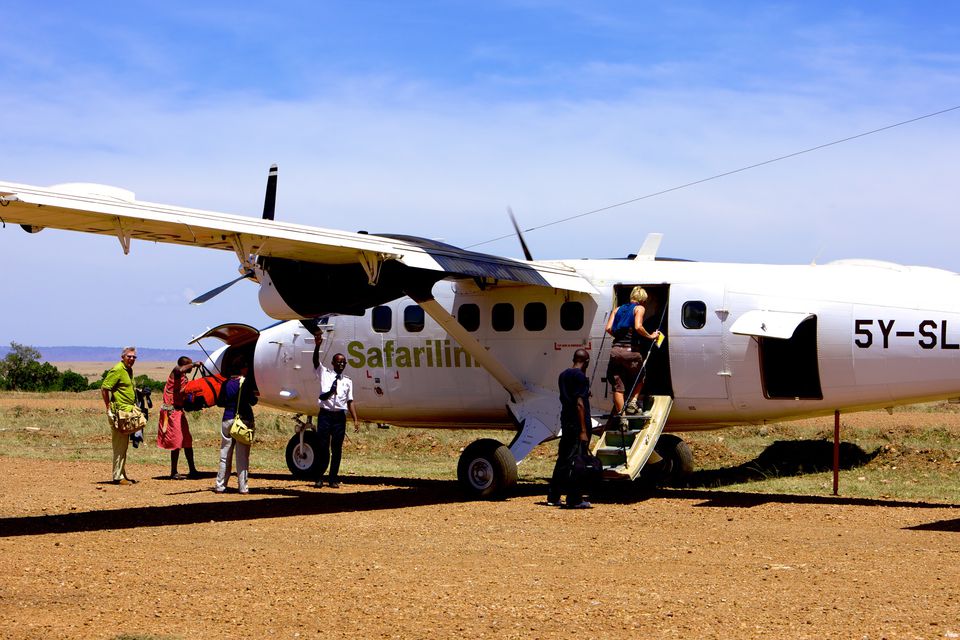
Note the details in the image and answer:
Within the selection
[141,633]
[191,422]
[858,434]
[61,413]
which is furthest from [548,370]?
[61,413]

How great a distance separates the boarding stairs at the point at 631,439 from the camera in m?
13.9

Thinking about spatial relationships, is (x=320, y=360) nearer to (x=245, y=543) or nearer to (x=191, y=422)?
(x=245, y=543)

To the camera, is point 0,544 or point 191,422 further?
point 191,422

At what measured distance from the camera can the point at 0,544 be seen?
1076 centimetres

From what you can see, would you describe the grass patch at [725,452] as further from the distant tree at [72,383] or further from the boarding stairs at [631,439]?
the distant tree at [72,383]

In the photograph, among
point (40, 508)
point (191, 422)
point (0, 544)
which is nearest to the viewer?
point (0, 544)

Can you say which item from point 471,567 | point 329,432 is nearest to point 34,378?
point 329,432

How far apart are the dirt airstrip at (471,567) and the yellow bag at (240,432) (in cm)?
80

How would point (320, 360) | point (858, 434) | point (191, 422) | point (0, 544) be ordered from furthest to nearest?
point (191, 422)
point (858, 434)
point (320, 360)
point (0, 544)

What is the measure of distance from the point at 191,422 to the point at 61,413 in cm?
521

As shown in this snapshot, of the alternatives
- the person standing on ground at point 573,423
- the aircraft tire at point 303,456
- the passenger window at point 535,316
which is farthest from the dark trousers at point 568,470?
the aircraft tire at point 303,456

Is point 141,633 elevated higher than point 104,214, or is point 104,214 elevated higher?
point 104,214

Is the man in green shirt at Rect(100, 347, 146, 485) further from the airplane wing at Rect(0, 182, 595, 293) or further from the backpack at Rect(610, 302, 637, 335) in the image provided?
the backpack at Rect(610, 302, 637, 335)

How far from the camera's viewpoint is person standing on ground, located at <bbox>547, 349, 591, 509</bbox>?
13477 mm
